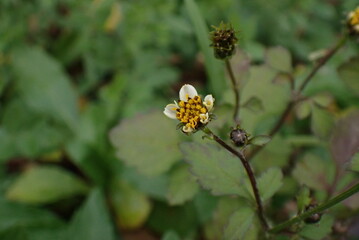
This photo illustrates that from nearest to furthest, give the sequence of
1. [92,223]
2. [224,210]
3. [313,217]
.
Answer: [313,217]
[224,210]
[92,223]

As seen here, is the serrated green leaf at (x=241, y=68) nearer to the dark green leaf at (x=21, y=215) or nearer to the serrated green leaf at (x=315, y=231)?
the serrated green leaf at (x=315, y=231)

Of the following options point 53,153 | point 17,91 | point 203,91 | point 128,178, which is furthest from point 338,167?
point 17,91

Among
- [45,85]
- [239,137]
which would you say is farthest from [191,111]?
[45,85]

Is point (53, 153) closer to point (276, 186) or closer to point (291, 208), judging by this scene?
point (291, 208)

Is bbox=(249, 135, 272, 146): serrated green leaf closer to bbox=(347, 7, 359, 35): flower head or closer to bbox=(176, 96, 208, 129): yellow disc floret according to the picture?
bbox=(176, 96, 208, 129): yellow disc floret

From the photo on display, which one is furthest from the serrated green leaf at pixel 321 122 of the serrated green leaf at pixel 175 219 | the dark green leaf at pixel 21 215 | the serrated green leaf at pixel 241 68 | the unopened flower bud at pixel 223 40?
the dark green leaf at pixel 21 215

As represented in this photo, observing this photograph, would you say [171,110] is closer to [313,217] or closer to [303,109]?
[313,217]
